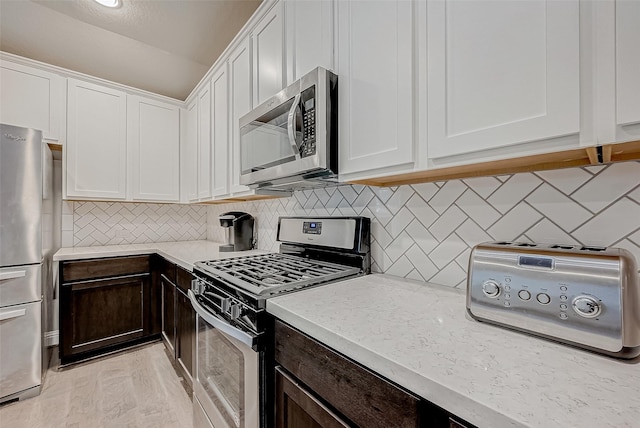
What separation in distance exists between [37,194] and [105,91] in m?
1.18

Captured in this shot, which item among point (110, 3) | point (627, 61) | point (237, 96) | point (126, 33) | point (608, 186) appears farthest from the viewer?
point (126, 33)

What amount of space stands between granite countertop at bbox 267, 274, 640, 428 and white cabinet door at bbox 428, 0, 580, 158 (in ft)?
1.55

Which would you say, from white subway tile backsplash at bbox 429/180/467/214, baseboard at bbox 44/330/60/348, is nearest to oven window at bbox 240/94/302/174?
white subway tile backsplash at bbox 429/180/467/214

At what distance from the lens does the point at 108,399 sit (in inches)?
70.1

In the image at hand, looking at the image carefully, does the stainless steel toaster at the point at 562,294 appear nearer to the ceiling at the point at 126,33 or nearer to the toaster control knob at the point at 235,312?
the toaster control knob at the point at 235,312

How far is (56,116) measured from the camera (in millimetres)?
2264

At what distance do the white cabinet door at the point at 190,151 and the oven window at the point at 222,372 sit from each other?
1.66 m

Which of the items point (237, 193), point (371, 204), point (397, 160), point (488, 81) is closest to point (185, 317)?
point (237, 193)

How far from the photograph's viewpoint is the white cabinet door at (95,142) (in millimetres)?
2340

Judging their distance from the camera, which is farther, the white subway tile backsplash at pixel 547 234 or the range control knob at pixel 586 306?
the white subway tile backsplash at pixel 547 234

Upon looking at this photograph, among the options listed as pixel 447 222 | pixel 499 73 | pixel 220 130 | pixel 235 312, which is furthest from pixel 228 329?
pixel 220 130

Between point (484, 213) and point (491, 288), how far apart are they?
0.38m

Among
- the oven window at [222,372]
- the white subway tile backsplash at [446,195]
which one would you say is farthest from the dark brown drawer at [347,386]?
the white subway tile backsplash at [446,195]

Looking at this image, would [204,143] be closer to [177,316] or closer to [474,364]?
[177,316]
